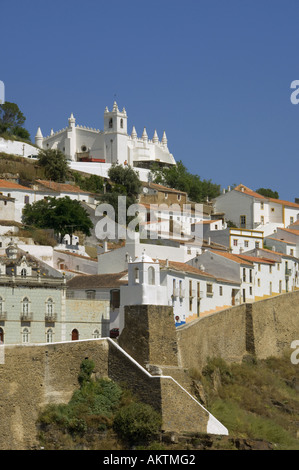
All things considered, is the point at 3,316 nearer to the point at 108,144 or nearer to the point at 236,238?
the point at 236,238

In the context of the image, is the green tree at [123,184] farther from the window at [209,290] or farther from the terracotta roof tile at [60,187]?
the window at [209,290]

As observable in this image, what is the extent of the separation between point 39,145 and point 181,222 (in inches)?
898

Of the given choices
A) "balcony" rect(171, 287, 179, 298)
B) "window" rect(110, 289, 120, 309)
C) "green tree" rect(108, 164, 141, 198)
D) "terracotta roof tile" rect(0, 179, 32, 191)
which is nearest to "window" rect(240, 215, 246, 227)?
"green tree" rect(108, 164, 141, 198)

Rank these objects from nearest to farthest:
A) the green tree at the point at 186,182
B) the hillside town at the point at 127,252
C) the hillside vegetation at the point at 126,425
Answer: the hillside vegetation at the point at 126,425, the hillside town at the point at 127,252, the green tree at the point at 186,182

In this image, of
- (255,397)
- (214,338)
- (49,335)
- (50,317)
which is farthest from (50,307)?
(255,397)

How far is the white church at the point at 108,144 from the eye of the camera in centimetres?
9081

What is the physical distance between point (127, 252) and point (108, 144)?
35.4m

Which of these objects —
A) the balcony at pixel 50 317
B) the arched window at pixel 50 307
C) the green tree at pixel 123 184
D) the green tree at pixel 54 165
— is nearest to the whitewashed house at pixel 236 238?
the green tree at pixel 123 184

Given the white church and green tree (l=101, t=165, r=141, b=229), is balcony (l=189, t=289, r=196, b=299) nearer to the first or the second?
green tree (l=101, t=165, r=141, b=229)

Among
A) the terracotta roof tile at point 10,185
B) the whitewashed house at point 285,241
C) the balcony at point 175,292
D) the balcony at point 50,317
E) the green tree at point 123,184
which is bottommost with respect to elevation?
the balcony at point 50,317

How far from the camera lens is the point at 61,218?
68.2 meters

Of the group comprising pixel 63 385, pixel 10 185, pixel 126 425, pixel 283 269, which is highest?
pixel 10 185

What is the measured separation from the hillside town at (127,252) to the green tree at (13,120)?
145 cm
